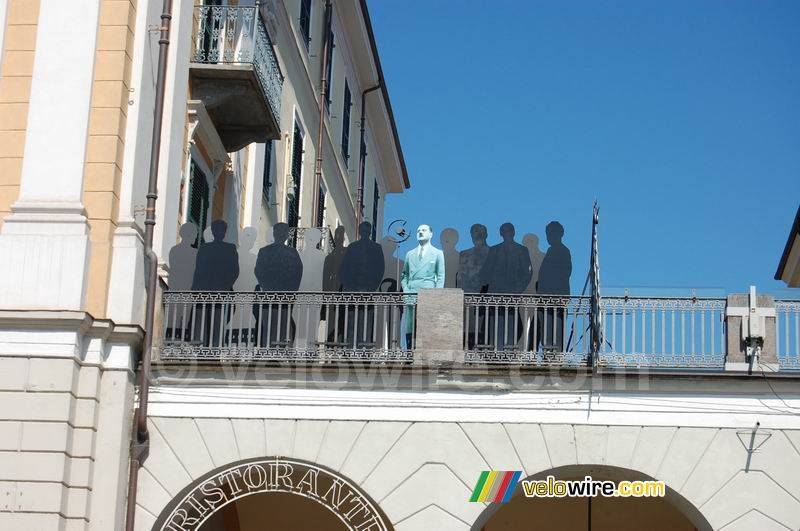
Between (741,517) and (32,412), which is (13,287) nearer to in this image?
(32,412)

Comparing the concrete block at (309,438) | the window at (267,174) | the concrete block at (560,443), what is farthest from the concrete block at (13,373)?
the window at (267,174)

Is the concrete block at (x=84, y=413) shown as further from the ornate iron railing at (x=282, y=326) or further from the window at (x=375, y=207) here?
the window at (x=375, y=207)

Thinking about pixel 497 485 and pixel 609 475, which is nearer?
pixel 497 485

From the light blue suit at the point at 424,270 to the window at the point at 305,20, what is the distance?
359 inches

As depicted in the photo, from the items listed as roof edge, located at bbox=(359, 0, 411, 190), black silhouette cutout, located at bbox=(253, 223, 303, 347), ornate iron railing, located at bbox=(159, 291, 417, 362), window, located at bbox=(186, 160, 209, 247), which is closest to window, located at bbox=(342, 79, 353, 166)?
roof edge, located at bbox=(359, 0, 411, 190)

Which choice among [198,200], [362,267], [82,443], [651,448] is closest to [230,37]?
[198,200]

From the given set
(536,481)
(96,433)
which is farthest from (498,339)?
(96,433)

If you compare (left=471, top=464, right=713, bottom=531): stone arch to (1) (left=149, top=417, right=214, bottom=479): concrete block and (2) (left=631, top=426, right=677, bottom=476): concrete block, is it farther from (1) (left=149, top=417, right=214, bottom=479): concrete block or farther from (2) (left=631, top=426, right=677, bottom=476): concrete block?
(1) (left=149, top=417, right=214, bottom=479): concrete block

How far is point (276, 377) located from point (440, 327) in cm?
170

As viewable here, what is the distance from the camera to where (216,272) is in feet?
52.6

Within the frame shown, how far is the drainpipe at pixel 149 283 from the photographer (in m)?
14.4

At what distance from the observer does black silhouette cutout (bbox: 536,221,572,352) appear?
15.1 metres

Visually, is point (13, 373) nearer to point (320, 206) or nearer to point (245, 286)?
point (245, 286)

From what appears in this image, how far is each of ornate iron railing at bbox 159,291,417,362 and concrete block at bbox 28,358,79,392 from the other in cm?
112
